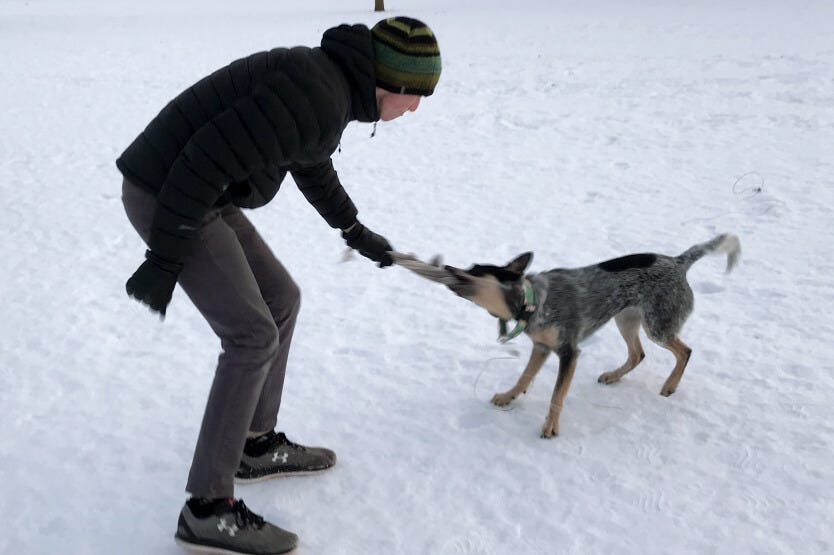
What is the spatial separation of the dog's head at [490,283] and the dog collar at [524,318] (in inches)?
1.7

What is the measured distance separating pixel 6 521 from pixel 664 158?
693 centimetres

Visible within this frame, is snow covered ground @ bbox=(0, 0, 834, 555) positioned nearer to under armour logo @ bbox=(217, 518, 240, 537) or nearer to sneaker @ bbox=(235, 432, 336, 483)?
sneaker @ bbox=(235, 432, 336, 483)

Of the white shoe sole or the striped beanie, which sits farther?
the white shoe sole

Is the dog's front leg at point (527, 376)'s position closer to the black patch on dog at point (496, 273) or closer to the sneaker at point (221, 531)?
the black patch on dog at point (496, 273)

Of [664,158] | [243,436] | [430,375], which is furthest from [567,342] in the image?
[664,158]

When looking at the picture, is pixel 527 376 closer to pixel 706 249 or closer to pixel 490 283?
pixel 490 283

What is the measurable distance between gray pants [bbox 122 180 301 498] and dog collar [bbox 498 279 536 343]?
1108mm

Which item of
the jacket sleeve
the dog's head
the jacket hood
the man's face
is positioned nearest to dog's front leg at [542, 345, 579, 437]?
the dog's head

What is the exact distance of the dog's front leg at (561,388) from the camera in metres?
3.42

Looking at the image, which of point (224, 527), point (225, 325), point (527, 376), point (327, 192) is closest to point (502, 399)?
point (527, 376)

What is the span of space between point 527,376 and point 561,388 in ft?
0.84

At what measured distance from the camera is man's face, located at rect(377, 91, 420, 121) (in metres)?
2.40

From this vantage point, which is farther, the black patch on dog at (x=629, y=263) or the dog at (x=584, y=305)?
the black patch on dog at (x=629, y=263)

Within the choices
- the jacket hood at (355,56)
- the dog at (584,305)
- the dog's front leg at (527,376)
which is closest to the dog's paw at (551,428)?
the dog at (584,305)
